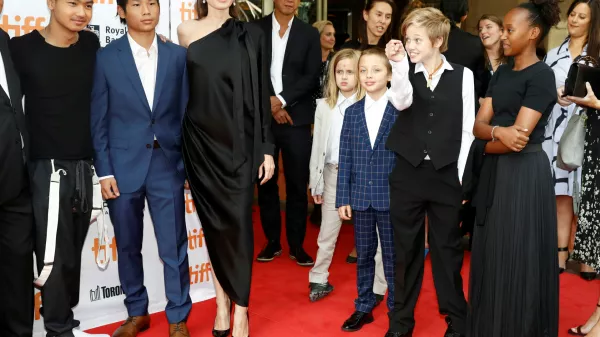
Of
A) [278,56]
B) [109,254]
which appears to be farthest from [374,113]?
[109,254]

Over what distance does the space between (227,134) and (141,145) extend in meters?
0.44

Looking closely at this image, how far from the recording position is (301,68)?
4543 mm

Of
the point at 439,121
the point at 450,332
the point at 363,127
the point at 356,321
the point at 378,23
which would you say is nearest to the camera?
the point at 439,121

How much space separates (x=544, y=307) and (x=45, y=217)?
7.66 feet

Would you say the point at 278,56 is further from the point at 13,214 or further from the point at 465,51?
the point at 13,214

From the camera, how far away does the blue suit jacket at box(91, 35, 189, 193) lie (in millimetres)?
2938

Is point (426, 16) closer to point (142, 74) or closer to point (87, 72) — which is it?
point (142, 74)

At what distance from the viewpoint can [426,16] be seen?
9.37 ft

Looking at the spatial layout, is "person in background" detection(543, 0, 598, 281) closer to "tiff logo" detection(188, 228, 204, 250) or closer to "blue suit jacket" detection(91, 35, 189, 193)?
"tiff logo" detection(188, 228, 204, 250)

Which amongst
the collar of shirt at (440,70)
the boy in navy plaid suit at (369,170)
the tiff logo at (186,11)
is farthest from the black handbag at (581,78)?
the tiff logo at (186,11)

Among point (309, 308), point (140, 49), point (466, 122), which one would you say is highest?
point (140, 49)

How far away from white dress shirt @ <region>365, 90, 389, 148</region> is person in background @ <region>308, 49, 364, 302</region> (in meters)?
0.51

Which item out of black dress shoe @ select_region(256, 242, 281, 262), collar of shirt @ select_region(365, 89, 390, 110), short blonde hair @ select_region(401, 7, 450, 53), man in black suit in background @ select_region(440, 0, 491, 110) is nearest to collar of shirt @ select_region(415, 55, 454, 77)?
short blonde hair @ select_region(401, 7, 450, 53)

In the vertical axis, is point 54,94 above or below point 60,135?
above
